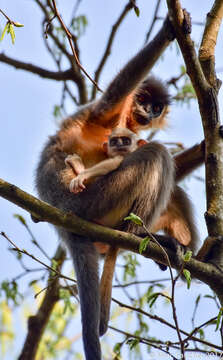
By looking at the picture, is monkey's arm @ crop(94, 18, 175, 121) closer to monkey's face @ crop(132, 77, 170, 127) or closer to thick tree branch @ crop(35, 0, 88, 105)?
monkey's face @ crop(132, 77, 170, 127)

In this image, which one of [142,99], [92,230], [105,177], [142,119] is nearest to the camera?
[92,230]

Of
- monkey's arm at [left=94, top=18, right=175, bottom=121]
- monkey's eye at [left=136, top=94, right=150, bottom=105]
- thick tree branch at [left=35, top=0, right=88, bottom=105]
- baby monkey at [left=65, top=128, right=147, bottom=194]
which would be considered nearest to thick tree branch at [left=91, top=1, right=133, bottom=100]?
thick tree branch at [left=35, top=0, right=88, bottom=105]

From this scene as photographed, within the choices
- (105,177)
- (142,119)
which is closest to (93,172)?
(105,177)

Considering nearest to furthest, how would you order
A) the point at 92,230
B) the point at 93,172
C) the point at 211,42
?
1. the point at 92,230
2. the point at 211,42
3. the point at 93,172

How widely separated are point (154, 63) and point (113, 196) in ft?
4.01

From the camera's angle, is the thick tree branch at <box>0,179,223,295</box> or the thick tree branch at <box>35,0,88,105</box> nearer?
the thick tree branch at <box>0,179,223,295</box>

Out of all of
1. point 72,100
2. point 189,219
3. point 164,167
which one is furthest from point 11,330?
point 164,167

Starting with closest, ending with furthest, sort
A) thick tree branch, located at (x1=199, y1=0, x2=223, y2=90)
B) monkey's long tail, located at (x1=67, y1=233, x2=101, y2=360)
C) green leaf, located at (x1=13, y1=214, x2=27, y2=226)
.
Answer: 1. monkey's long tail, located at (x1=67, y1=233, x2=101, y2=360)
2. thick tree branch, located at (x1=199, y1=0, x2=223, y2=90)
3. green leaf, located at (x1=13, y1=214, x2=27, y2=226)

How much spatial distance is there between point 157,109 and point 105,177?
1.32 meters

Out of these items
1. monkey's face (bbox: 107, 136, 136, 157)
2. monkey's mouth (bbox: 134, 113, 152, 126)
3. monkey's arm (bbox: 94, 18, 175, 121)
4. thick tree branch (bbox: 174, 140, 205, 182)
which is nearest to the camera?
monkey's arm (bbox: 94, 18, 175, 121)

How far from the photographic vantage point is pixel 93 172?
406 centimetres

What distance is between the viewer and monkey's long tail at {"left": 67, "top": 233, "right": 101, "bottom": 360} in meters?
3.19

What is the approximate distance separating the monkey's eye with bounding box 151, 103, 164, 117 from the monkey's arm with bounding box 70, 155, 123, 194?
0.98 metres

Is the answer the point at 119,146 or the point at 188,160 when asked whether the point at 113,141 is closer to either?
the point at 119,146
